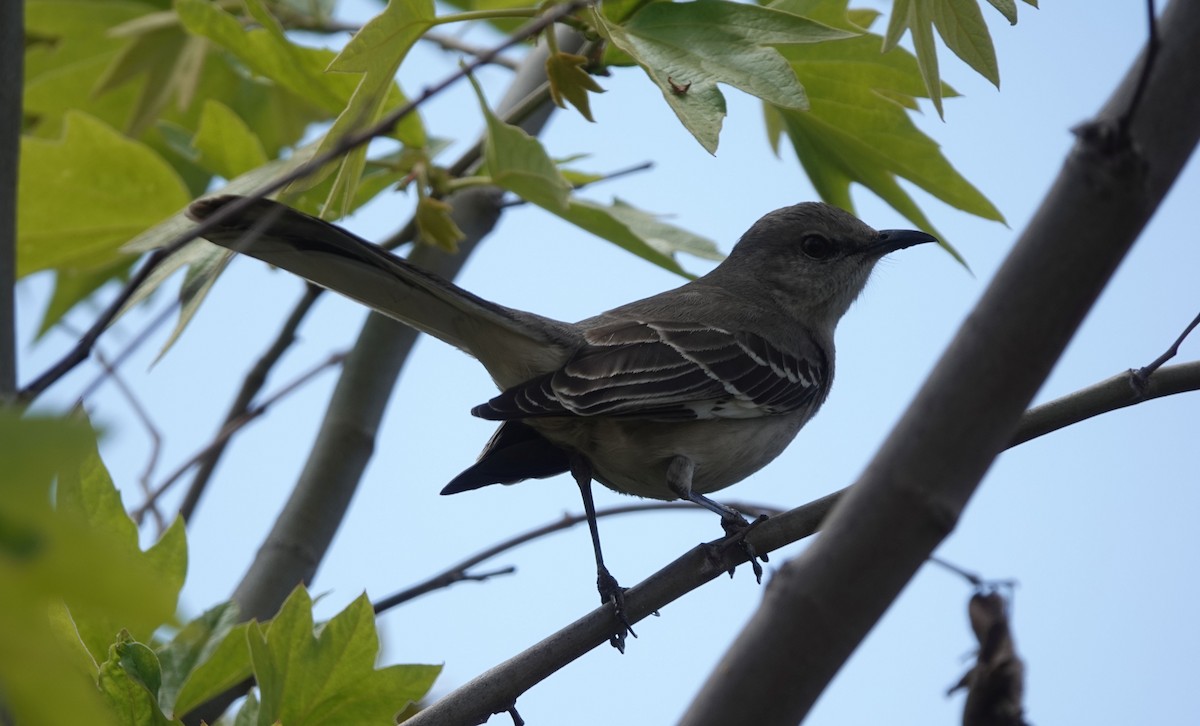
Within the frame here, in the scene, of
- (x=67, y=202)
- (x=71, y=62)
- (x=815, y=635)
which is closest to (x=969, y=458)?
(x=815, y=635)

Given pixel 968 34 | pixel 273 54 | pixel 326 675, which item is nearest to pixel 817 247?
pixel 273 54

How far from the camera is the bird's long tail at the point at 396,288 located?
3337 mm

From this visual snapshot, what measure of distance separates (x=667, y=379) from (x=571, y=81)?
1.52m

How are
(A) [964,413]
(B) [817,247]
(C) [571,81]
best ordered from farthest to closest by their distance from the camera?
(B) [817,247] < (C) [571,81] < (A) [964,413]

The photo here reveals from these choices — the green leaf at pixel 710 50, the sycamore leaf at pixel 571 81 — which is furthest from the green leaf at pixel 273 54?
the green leaf at pixel 710 50

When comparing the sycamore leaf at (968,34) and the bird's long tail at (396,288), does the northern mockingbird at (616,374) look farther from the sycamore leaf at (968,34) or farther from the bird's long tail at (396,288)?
the sycamore leaf at (968,34)

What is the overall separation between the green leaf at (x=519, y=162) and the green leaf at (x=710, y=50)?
42 cm

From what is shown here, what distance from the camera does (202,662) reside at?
2.96m

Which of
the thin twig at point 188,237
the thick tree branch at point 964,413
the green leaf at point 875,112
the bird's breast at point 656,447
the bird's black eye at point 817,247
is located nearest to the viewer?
the thick tree branch at point 964,413

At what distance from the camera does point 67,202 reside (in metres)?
4.28

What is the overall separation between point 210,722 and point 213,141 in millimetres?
1958

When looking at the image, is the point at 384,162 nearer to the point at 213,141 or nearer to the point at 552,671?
the point at 213,141

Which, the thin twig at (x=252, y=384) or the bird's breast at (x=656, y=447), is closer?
the thin twig at (x=252, y=384)

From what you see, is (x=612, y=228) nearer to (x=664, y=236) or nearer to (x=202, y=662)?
(x=664, y=236)
